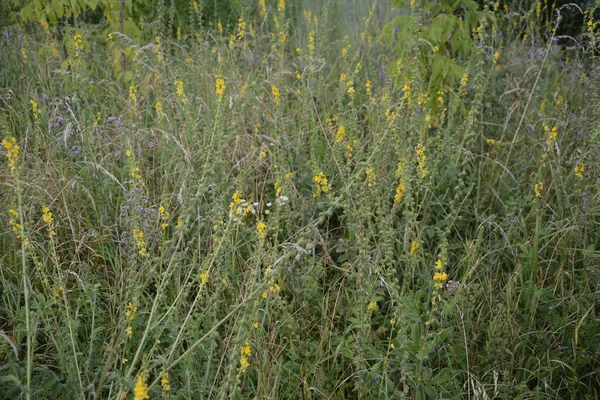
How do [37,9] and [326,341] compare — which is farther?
[37,9]

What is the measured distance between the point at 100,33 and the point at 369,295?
3999 mm

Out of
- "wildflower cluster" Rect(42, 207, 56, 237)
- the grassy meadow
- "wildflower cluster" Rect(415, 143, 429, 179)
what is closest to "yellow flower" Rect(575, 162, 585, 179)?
the grassy meadow

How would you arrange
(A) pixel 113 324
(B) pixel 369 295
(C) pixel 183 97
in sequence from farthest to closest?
(C) pixel 183 97
(A) pixel 113 324
(B) pixel 369 295

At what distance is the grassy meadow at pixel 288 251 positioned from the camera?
1.94 m

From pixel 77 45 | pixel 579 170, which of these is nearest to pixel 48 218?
pixel 77 45

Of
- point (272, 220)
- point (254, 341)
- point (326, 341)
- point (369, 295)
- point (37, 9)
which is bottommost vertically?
point (326, 341)

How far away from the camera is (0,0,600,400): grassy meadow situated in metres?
1.94

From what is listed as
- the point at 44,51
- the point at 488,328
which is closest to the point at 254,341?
the point at 488,328

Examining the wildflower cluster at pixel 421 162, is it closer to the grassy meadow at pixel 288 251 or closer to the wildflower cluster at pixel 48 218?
the grassy meadow at pixel 288 251

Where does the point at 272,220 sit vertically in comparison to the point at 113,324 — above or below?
above

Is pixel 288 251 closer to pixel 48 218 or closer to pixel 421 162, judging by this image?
pixel 48 218

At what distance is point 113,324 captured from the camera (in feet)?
7.44

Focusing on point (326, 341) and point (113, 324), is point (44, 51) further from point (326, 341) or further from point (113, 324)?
point (326, 341)

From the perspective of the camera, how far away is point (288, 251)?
1.66 meters
